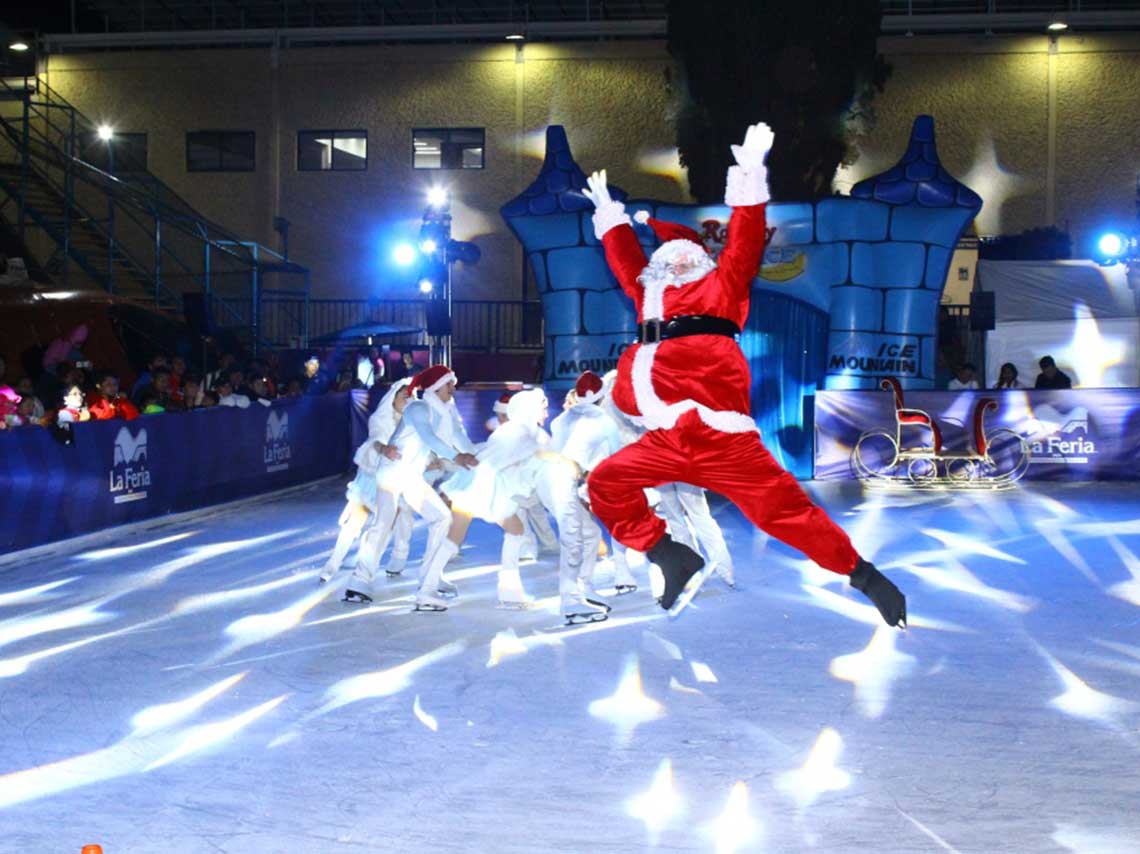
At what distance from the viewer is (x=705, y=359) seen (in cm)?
682

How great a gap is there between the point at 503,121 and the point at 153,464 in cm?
1637

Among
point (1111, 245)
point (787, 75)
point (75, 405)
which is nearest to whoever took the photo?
point (75, 405)

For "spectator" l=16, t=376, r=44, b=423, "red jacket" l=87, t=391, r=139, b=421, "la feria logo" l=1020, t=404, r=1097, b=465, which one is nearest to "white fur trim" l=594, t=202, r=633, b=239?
"red jacket" l=87, t=391, r=139, b=421

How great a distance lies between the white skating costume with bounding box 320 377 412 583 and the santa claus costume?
144 inches

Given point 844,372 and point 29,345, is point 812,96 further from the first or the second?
point 29,345

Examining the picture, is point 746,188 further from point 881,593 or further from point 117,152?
point 117,152

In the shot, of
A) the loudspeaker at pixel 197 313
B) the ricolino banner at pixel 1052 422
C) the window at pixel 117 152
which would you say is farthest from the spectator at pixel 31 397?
the window at pixel 117 152

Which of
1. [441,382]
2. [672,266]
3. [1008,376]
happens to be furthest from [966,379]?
[672,266]

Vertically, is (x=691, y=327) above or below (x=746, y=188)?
below

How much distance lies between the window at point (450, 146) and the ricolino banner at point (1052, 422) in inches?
509

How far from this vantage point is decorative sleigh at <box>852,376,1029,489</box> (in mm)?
18234

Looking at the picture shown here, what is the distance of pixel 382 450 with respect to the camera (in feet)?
33.4

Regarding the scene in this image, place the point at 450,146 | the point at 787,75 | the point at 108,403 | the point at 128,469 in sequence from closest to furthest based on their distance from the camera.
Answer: the point at 128,469 < the point at 108,403 < the point at 787,75 < the point at 450,146

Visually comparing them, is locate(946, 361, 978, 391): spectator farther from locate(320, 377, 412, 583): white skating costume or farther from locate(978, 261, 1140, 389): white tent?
locate(320, 377, 412, 583): white skating costume
